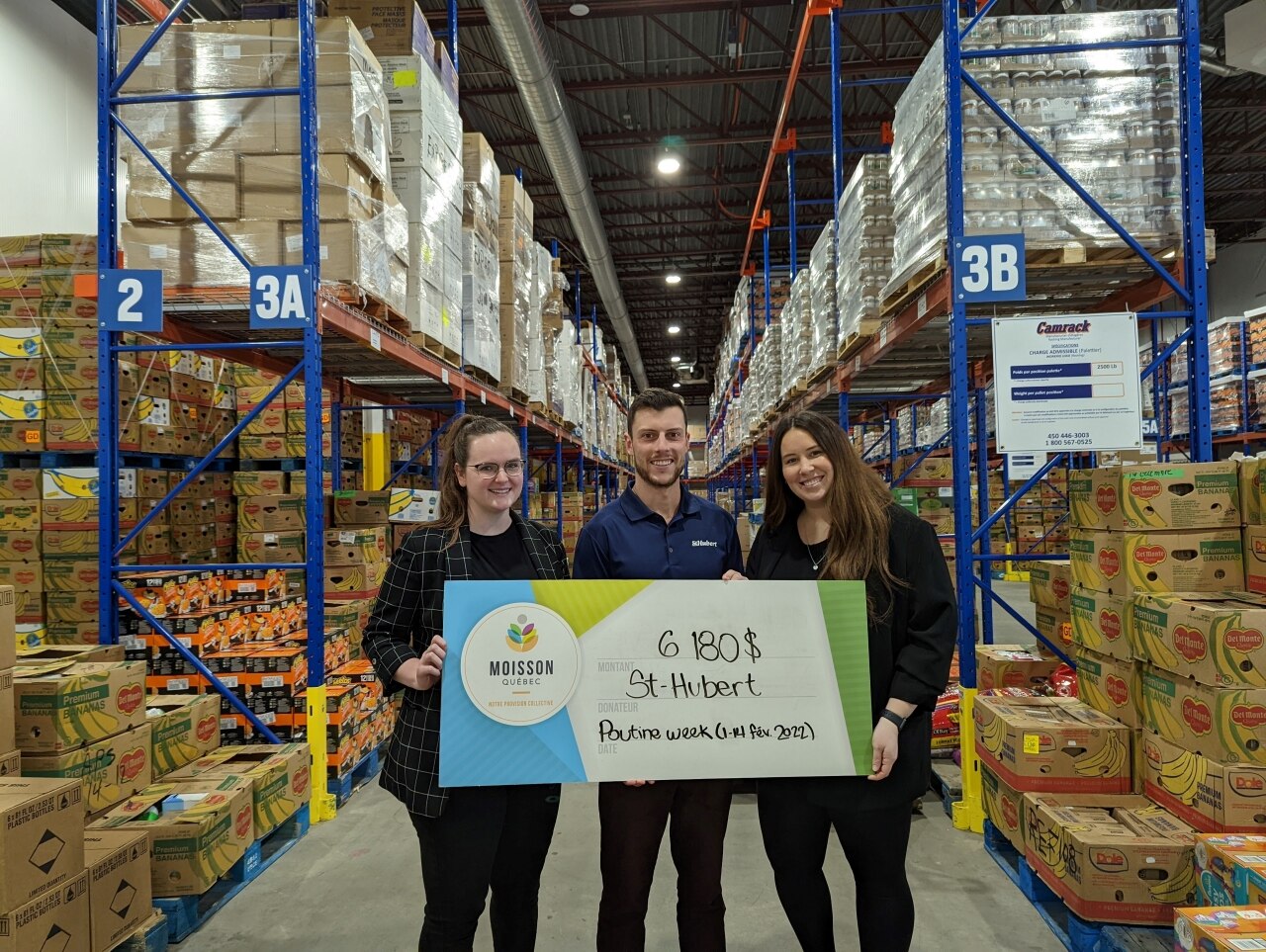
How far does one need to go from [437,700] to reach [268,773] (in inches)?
84.8

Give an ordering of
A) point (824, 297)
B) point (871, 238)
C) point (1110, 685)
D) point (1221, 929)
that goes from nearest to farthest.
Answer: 1. point (1221, 929)
2. point (1110, 685)
3. point (871, 238)
4. point (824, 297)

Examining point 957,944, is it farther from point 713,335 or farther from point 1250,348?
point 713,335

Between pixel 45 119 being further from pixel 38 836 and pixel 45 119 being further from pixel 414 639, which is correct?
pixel 414 639

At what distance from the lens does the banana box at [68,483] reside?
5.43 meters

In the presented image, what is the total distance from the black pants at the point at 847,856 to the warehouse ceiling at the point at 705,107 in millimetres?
6833

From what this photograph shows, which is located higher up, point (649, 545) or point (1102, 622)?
point (649, 545)

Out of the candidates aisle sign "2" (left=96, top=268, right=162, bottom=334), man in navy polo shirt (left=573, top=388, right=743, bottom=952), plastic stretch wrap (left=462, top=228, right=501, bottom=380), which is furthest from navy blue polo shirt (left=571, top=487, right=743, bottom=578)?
plastic stretch wrap (left=462, top=228, right=501, bottom=380)

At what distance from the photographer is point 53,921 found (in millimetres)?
2219

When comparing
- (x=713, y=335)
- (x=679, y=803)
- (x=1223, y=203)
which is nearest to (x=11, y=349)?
(x=679, y=803)

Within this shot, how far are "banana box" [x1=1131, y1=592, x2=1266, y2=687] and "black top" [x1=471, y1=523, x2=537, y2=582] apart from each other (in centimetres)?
235

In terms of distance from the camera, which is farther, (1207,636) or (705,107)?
(705,107)

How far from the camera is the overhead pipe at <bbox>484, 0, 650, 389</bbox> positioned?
637 cm

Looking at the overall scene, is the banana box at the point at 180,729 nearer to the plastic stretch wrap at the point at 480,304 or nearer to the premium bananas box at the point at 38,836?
the premium bananas box at the point at 38,836

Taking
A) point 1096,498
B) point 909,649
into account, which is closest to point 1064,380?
point 1096,498
